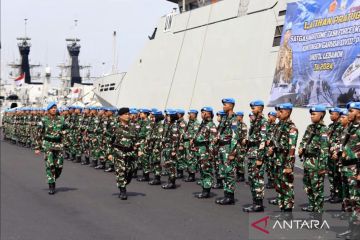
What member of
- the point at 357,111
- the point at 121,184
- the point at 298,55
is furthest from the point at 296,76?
the point at 357,111

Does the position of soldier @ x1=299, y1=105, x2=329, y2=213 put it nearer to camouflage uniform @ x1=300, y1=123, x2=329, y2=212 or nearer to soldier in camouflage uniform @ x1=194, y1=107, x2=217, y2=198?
camouflage uniform @ x1=300, y1=123, x2=329, y2=212

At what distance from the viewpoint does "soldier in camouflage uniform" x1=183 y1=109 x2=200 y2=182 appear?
9.82 meters

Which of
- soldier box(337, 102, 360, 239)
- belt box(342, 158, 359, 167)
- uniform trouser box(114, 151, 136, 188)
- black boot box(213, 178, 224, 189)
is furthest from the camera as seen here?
black boot box(213, 178, 224, 189)

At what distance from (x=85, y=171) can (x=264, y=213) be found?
6.84 m

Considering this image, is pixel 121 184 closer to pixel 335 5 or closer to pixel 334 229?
pixel 334 229

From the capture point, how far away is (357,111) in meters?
5.48

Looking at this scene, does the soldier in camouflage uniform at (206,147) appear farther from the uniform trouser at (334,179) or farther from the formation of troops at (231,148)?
the uniform trouser at (334,179)

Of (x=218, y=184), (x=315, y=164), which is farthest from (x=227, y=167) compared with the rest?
(x=218, y=184)

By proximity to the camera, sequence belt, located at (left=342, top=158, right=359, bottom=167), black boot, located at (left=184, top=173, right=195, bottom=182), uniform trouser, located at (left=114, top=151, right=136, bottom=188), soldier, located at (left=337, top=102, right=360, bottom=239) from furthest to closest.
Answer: black boot, located at (left=184, top=173, right=195, bottom=182) < uniform trouser, located at (left=114, top=151, right=136, bottom=188) < belt, located at (left=342, top=158, right=359, bottom=167) < soldier, located at (left=337, top=102, right=360, bottom=239)

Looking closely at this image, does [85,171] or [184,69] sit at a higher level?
[184,69]

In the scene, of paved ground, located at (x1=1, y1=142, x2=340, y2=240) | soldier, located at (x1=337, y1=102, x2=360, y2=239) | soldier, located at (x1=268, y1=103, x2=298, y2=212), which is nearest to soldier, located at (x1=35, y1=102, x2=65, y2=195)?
paved ground, located at (x1=1, y1=142, x2=340, y2=240)

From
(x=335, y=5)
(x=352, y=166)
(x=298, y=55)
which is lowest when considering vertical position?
(x=352, y=166)

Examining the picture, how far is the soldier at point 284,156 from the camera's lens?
609 cm

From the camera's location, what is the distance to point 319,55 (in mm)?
13727
